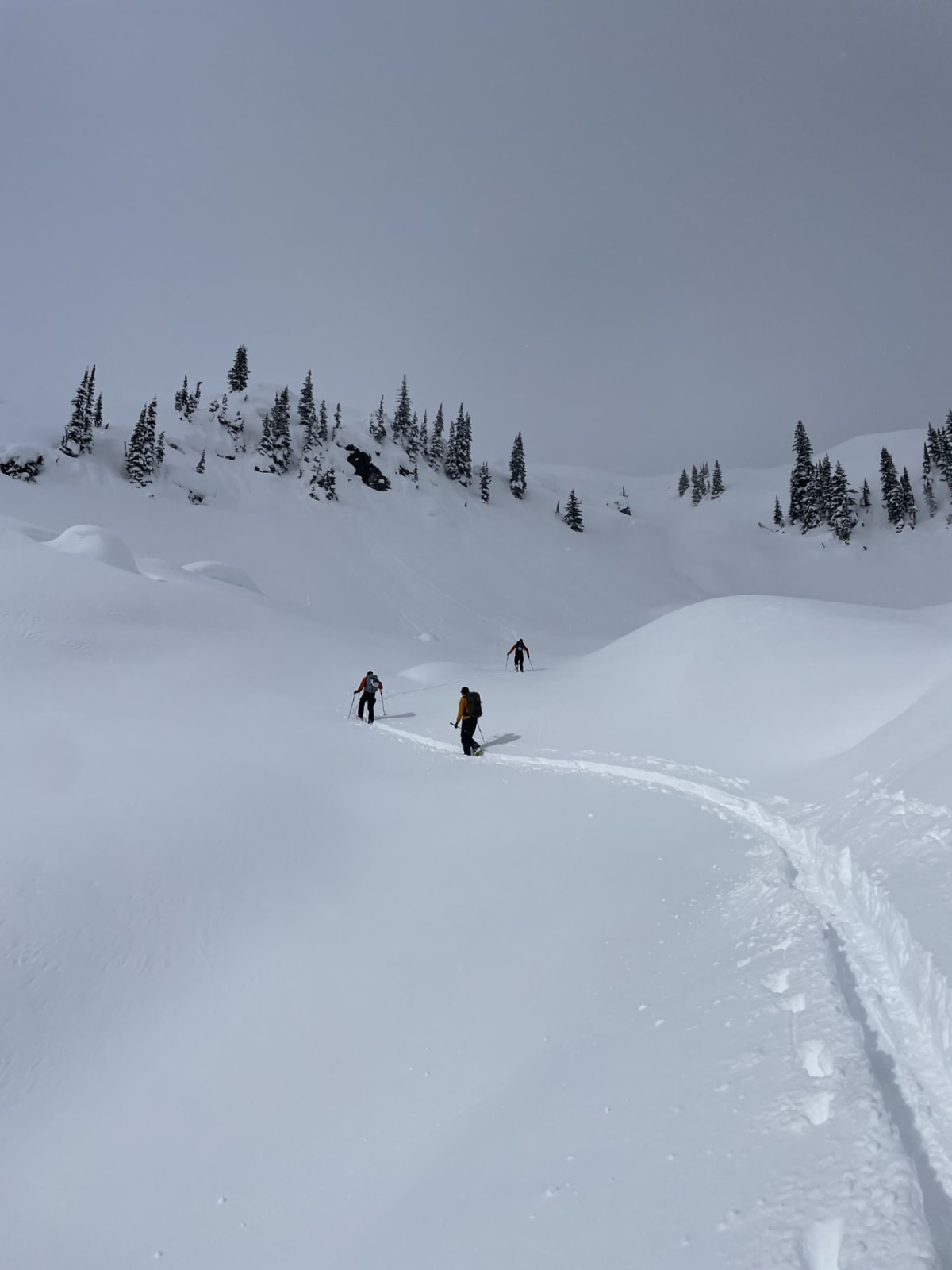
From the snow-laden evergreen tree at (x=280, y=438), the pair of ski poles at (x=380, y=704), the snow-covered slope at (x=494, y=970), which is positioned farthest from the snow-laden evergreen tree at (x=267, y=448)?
the pair of ski poles at (x=380, y=704)

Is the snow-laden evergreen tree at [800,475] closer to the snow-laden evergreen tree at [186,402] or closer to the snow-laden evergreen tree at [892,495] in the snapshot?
the snow-laden evergreen tree at [892,495]

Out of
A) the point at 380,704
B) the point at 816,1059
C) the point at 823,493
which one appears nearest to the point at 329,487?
the point at 380,704

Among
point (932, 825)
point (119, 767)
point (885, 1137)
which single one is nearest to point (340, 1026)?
point (885, 1137)

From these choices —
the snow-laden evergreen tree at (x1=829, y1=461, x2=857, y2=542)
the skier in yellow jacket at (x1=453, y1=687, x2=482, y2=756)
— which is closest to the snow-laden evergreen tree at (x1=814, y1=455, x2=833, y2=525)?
the snow-laden evergreen tree at (x1=829, y1=461, x2=857, y2=542)

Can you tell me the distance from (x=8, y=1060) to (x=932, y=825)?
8.72m

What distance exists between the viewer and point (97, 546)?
27.1 m

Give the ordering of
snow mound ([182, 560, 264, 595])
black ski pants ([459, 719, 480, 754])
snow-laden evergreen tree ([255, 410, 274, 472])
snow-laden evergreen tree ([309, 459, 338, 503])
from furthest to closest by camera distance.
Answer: snow-laden evergreen tree ([255, 410, 274, 472]) < snow-laden evergreen tree ([309, 459, 338, 503]) < snow mound ([182, 560, 264, 595]) < black ski pants ([459, 719, 480, 754])

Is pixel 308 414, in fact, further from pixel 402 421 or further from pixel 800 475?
pixel 800 475

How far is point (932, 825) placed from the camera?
5152 mm

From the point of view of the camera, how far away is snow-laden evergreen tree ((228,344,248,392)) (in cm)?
8369

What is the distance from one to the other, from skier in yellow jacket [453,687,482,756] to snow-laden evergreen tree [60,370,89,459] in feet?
208

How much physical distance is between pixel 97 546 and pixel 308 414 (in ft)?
194

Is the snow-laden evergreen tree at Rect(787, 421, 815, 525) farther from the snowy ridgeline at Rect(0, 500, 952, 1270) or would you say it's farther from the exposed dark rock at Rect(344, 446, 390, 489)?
the snowy ridgeline at Rect(0, 500, 952, 1270)

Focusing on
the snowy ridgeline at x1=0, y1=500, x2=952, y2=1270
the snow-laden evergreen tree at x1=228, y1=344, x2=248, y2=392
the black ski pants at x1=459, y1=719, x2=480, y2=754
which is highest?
the snow-laden evergreen tree at x1=228, y1=344, x2=248, y2=392
